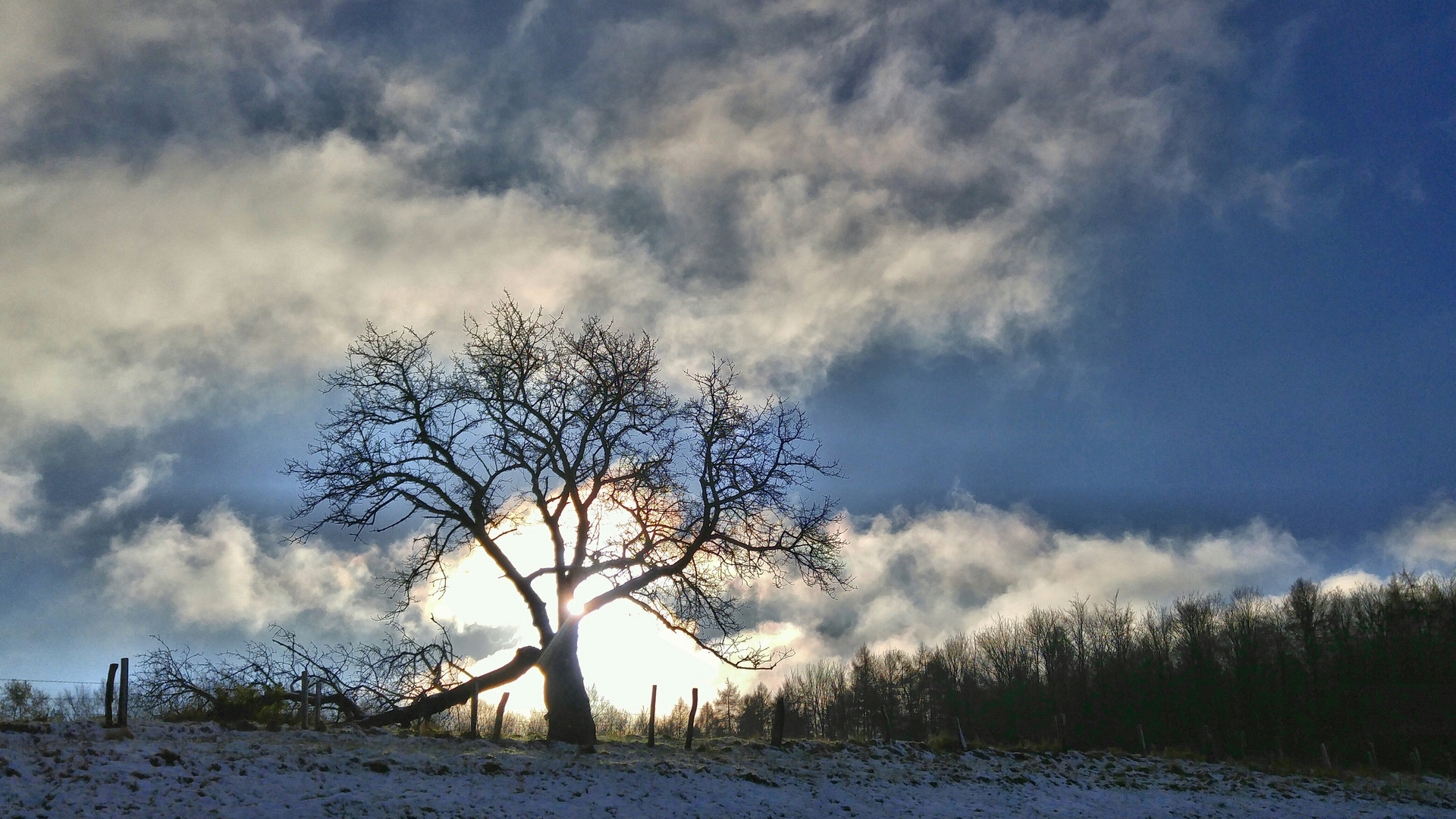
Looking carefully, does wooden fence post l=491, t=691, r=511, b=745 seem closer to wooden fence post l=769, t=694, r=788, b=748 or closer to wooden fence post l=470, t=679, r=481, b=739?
wooden fence post l=470, t=679, r=481, b=739

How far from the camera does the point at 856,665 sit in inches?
3487

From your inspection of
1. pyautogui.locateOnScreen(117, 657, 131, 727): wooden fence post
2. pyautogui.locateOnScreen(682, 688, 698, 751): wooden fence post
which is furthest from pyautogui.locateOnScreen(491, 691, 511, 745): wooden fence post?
pyautogui.locateOnScreen(117, 657, 131, 727): wooden fence post

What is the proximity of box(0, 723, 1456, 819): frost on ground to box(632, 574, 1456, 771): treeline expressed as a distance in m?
25.1

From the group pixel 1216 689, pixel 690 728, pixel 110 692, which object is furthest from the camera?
pixel 1216 689

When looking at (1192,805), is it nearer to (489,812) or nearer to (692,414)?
(692,414)

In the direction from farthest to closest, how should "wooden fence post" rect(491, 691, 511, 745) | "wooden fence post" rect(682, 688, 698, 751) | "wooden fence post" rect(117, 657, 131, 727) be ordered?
"wooden fence post" rect(682, 688, 698, 751) < "wooden fence post" rect(491, 691, 511, 745) < "wooden fence post" rect(117, 657, 131, 727)

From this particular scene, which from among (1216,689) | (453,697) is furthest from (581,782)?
(1216,689)

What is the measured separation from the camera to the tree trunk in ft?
65.7

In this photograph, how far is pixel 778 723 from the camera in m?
23.1

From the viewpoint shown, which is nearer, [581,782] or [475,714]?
[581,782]

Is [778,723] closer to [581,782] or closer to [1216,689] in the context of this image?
[581,782]

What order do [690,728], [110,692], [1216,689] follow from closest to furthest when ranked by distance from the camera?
1. [110,692]
2. [690,728]
3. [1216,689]

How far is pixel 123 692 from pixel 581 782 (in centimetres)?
907

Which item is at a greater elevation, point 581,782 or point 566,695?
point 566,695
